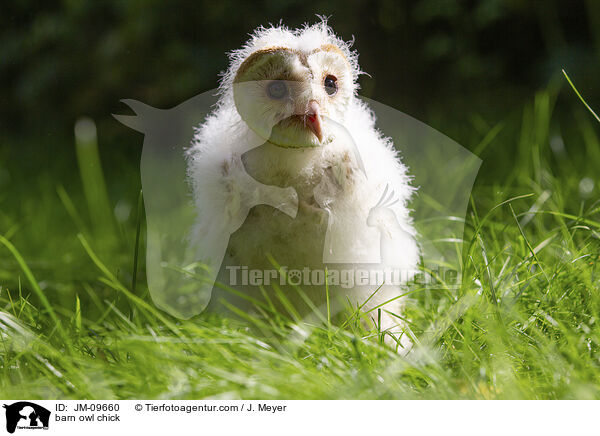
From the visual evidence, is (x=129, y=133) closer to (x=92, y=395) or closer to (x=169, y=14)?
(x=169, y=14)

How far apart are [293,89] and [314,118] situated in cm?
5

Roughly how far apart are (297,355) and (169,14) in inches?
27.7

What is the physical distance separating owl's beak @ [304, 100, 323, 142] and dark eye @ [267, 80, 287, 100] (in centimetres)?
4

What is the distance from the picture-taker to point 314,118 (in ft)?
2.88

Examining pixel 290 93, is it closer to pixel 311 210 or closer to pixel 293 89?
pixel 293 89

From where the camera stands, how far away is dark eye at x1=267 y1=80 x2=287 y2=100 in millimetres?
880

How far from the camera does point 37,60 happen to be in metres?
1.33

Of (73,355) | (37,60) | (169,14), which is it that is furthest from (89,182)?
(73,355)

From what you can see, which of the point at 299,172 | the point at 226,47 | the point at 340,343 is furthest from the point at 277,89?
the point at 340,343
